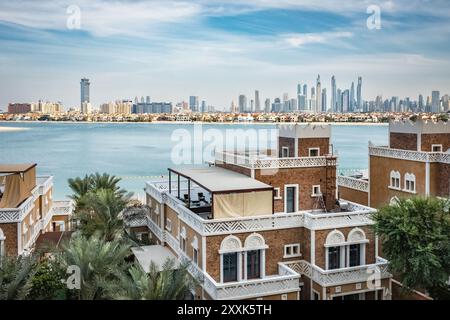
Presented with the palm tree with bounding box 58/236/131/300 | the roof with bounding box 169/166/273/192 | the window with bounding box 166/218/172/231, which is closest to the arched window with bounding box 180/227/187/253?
the roof with bounding box 169/166/273/192

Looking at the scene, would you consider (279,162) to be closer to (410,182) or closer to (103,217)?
(410,182)

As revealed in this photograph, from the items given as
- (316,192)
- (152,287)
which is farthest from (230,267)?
(316,192)

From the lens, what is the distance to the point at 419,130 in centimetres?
1373

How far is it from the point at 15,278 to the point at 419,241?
7845 millimetres

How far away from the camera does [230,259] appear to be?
10148mm

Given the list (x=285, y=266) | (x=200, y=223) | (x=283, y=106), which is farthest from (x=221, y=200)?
(x=283, y=106)

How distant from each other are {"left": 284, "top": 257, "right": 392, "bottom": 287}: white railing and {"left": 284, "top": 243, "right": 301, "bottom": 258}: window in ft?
0.56

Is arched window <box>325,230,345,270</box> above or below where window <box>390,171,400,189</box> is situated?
below

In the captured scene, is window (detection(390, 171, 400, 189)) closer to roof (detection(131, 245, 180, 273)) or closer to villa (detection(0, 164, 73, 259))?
roof (detection(131, 245, 180, 273))

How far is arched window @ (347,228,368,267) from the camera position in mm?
10770

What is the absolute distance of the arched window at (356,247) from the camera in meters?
10.8

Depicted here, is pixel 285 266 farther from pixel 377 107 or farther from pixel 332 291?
pixel 377 107
